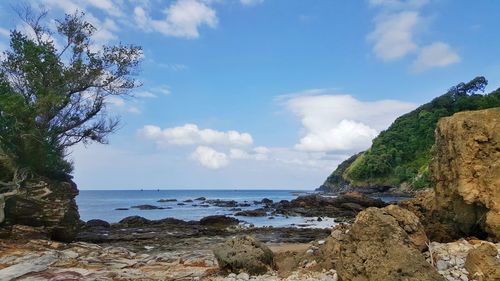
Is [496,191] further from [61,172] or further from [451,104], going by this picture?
[451,104]

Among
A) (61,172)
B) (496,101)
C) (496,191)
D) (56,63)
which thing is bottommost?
(496,191)

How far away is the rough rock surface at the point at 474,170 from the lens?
12.7m

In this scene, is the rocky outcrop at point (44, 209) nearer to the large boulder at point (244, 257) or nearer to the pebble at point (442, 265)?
the large boulder at point (244, 257)

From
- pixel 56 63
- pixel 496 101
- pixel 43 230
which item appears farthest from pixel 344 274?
pixel 496 101

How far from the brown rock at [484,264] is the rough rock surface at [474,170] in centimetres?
238

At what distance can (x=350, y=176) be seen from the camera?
14012 cm

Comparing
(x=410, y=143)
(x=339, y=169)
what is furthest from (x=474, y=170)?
(x=339, y=169)

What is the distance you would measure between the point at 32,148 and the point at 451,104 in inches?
4714

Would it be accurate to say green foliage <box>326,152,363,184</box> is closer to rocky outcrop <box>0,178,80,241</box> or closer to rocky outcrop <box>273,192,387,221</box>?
rocky outcrop <box>273,192,387,221</box>

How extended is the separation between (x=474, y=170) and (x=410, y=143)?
115 metres

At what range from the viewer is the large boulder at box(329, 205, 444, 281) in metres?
9.44

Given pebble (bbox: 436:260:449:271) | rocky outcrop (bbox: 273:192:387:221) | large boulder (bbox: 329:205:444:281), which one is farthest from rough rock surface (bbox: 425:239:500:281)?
rocky outcrop (bbox: 273:192:387:221)

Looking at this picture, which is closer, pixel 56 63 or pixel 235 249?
pixel 235 249

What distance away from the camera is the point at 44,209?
21.1 m
